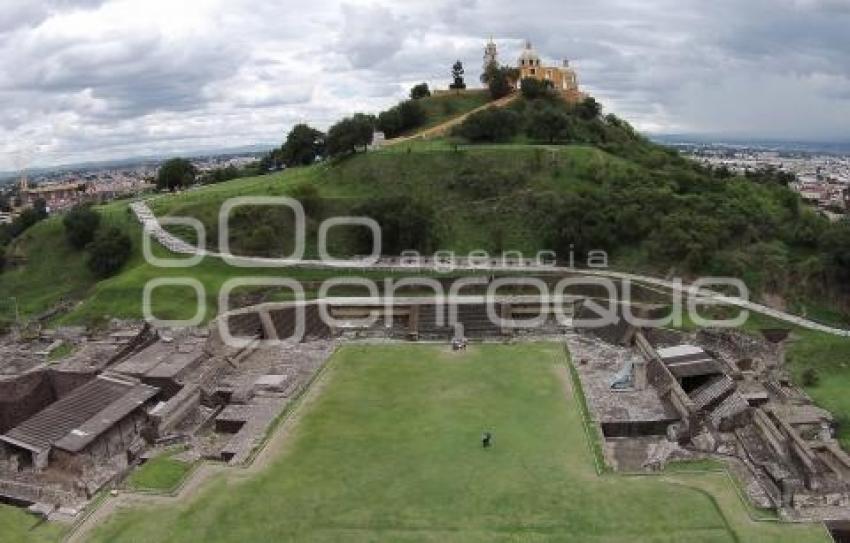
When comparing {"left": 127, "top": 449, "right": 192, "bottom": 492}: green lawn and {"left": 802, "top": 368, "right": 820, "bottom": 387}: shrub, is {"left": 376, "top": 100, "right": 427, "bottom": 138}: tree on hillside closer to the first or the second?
{"left": 802, "top": 368, "right": 820, "bottom": 387}: shrub

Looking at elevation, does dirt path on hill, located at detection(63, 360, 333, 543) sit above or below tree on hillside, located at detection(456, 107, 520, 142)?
below

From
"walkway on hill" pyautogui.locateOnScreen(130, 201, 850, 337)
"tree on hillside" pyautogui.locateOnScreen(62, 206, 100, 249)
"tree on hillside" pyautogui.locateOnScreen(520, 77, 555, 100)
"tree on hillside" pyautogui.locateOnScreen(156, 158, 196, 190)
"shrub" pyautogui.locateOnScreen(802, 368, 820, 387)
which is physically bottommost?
"shrub" pyautogui.locateOnScreen(802, 368, 820, 387)

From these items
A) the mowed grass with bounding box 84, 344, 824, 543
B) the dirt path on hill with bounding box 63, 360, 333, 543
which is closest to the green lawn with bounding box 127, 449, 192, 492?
the dirt path on hill with bounding box 63, 360, 333, 543

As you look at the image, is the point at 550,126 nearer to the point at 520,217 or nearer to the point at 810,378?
the point at 520,217

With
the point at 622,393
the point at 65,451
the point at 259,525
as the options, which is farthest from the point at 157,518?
the point at 622,393

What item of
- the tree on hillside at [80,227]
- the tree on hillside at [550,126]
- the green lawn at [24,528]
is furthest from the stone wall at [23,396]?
the tree on hillside at [550,126]

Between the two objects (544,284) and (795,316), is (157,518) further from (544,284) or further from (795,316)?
(795,316)

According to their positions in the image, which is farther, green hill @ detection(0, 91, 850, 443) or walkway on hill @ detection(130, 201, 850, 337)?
Result: green hill @ detection(0, 91, 850, 443)

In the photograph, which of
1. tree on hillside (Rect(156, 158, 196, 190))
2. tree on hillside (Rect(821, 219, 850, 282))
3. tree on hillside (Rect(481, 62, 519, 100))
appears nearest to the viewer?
tree on hillside (Rect(821, 219, 850, 282))
